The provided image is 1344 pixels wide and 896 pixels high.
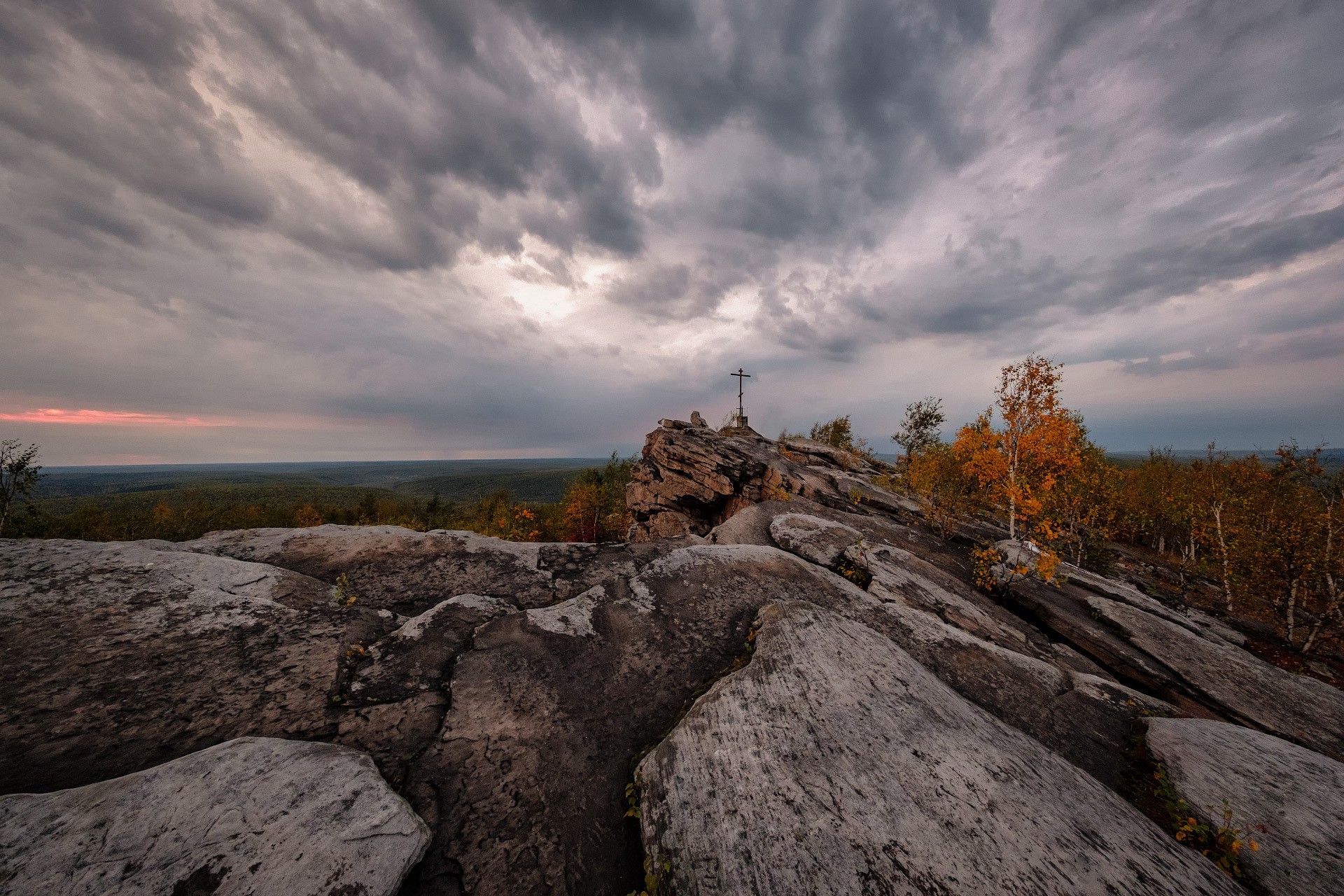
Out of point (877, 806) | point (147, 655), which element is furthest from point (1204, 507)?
point (147, 655)

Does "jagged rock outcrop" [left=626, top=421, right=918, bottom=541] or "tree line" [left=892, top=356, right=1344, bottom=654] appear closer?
"tree line" [left=892, top=356, right=1344, bottom=654]

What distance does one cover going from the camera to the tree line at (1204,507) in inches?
796

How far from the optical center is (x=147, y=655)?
754cm

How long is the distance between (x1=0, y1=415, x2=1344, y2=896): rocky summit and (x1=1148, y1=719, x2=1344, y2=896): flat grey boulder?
5cm

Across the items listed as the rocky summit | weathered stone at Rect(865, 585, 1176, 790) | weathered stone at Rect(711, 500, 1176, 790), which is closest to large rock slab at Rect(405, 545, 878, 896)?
the rocky summit

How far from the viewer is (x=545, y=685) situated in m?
8.33

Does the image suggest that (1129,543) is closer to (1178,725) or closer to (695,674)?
(1178,725)

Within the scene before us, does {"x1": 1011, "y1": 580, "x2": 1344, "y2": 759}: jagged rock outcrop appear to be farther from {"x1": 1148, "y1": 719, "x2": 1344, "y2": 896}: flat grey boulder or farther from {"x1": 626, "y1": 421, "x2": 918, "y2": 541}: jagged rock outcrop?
{"x1": 626, "y1": 421, "x2": 918, "y2": 541}: jagged rock outcrop

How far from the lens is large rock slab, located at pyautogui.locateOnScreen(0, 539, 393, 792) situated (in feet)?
20.0

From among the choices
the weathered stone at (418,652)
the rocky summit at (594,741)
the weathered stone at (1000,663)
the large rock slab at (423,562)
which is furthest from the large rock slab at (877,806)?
the large rock slab at (423,562)

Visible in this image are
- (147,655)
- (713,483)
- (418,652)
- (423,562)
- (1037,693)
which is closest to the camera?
(147,655)

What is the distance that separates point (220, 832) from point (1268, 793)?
15.8 m

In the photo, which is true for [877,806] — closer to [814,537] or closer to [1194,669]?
[814,537]

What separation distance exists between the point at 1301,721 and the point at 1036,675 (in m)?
7.80
